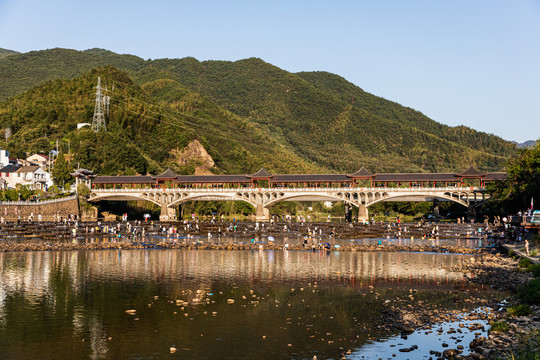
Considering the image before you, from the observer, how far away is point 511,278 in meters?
41.3

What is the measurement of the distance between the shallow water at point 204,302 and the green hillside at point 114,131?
81.1 metres

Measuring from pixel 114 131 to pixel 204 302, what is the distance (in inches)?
4959

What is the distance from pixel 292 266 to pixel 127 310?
72.8ft

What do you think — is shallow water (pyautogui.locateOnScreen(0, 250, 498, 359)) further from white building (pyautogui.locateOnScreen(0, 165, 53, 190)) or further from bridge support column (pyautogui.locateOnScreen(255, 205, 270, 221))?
white building (pyautogui.locateOnScreen(0, 165, 53, 190))

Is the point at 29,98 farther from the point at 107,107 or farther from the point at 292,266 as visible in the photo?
the point at 292,266

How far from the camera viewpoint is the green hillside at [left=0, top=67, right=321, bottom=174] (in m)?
135

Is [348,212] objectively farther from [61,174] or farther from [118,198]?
[61,174]

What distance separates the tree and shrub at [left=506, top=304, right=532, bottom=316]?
103 meters

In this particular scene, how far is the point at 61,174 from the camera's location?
115250 millimetres

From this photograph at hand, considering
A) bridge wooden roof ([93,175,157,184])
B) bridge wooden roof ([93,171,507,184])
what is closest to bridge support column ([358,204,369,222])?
bridge wooden roof ([93,171,507,184])

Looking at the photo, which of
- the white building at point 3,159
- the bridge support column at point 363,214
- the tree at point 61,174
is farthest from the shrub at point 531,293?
the white building at point 3,159

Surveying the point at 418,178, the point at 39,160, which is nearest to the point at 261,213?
the point at 418,178

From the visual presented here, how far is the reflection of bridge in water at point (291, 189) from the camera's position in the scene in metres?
104

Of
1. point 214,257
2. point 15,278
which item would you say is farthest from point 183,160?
point 15,278
